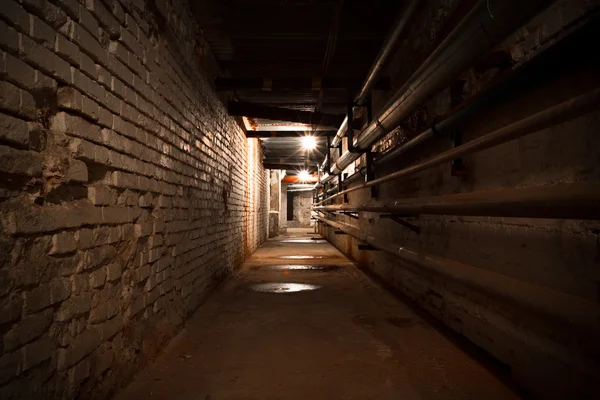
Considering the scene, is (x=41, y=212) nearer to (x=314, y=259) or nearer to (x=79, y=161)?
(x=79, y=161)

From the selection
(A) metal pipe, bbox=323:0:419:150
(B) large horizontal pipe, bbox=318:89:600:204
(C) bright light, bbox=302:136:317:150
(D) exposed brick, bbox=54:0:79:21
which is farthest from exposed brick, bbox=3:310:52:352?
(C) bright light, bbox=302:136:317:150

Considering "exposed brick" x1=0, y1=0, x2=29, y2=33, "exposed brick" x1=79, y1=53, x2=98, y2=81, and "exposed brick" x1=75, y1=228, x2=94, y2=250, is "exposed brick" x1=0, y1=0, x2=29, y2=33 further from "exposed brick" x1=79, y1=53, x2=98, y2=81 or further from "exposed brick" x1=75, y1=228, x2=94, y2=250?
"exposed brick" x1=75, y1=228, x2=94, y2=250


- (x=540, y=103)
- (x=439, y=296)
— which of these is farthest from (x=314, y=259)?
(x=540, y=103)

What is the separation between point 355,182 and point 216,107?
3066 millimetres

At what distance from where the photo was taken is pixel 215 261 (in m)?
4.43

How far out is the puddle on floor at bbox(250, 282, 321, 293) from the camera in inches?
173

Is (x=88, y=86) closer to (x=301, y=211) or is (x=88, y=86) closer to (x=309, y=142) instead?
(x=309, y=142)

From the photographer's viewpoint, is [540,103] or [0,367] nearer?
[0,367]

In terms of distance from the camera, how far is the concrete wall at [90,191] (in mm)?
1295

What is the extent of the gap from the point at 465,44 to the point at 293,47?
8.93ft

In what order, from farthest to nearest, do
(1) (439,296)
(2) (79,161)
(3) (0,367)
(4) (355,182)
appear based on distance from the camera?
(4) (355,182) → (1) (439,296) → (2) (79,161) → (3) (0,367)

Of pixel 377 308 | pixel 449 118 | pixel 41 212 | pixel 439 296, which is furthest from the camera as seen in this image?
pixel 377 308

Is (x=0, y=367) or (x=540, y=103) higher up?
(x=540, y=103)

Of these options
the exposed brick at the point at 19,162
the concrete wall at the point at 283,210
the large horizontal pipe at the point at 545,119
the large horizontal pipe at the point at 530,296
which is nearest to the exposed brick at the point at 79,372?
the exposed brick at the point at 19,162
